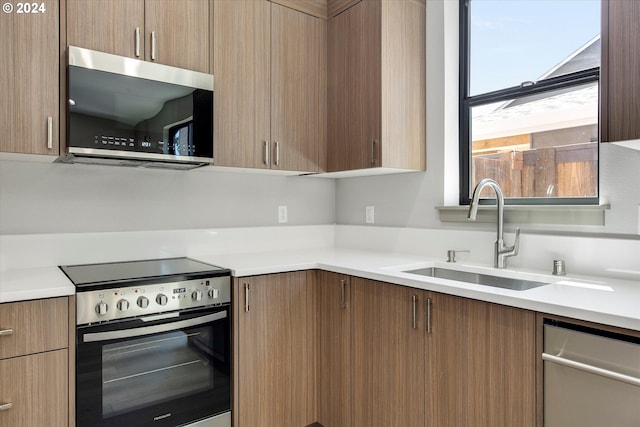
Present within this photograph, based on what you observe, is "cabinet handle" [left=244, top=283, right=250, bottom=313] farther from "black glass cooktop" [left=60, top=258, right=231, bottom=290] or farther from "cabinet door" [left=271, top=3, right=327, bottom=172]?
"cabinet door" [left=271, top=3, right=327, bottom=172]

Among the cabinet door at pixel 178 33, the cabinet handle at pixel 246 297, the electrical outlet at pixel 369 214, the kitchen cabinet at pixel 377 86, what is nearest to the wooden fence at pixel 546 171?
the kitchen cabinet at pixel 377 86

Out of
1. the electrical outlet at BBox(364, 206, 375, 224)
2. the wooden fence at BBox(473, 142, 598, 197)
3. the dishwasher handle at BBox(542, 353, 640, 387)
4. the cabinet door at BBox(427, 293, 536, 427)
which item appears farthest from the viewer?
the electrical outlet at BBox(364, 206, 375, 224)

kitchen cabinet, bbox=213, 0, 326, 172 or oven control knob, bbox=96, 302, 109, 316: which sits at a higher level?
kitchen cabinet, bbox=213, 0, 326, 172

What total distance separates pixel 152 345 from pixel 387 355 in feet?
3.14

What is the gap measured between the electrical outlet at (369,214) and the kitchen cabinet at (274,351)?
31.2 inches

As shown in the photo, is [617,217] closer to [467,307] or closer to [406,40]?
[467,307]

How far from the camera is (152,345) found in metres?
1.78

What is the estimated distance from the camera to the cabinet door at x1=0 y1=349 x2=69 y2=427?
149 cm

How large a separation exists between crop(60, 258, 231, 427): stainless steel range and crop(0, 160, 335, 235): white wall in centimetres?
29

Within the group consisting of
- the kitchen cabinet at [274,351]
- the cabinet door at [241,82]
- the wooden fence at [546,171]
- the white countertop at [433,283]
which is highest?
the cabinet door at [241,82]

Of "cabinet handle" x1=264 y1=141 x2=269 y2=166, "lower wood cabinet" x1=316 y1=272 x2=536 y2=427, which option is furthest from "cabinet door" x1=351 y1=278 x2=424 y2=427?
"cabinet handle" x1=264 y1=141 x2=269 y2=166

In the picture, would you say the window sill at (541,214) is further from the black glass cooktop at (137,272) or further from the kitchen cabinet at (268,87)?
Result: the black glass cooktop at (137,272)

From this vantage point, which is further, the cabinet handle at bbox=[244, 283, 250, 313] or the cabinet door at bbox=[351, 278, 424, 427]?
the cabinet handle at bbox=[244, 283, 250, 313]

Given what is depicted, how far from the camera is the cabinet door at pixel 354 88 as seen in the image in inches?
91.5
